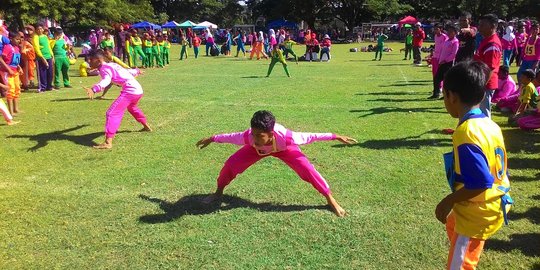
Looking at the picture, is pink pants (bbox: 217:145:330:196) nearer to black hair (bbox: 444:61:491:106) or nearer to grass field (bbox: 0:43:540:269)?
grass field (bbox: 0:43:540:269)

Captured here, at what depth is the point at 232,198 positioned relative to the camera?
5.18m

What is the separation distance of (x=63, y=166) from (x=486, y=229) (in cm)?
575

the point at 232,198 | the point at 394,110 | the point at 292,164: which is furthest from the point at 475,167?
the point at 394,110

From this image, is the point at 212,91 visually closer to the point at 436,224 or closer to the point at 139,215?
the point at 139,215

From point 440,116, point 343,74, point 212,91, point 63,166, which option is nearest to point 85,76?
point 212,91

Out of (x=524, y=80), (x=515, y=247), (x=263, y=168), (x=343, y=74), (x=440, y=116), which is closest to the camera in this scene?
(x=515, y=247)

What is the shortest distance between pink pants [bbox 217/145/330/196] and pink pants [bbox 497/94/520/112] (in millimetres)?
6971

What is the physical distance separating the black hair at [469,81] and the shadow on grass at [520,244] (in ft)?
6.50

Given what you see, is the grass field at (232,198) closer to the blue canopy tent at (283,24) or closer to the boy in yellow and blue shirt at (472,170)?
the boy in yellow and blue shirt at (472,170)

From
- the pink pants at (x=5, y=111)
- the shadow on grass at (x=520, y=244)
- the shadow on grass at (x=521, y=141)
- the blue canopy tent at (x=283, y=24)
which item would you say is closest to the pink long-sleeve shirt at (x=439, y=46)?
the shadow on grass at (x=521, y=141)

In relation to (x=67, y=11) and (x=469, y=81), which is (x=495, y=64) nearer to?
(x=469, y=81)

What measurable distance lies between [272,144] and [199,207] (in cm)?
118

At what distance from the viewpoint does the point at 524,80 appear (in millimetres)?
8586

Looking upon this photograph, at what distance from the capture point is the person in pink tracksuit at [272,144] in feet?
13.8
